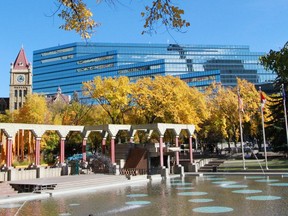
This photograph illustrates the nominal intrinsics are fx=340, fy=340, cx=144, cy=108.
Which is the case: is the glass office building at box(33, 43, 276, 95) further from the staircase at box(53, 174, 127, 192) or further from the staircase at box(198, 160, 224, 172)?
the staircase at box(53, 174, 127, 192)

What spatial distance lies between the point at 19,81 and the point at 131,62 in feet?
185

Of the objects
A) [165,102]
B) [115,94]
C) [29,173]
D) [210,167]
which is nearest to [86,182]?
[29,173]

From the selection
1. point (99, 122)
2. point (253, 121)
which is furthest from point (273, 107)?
point (99, 122)

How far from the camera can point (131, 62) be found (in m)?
148

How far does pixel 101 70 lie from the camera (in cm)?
14588

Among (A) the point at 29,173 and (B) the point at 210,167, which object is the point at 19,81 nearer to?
(B) the point at 210,167

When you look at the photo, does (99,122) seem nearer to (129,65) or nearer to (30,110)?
(30,110)

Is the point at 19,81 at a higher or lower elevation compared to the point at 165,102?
higher

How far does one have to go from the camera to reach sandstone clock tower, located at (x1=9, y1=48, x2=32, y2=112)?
100812mm

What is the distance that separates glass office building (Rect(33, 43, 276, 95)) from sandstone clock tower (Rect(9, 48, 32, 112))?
38908 millimetres

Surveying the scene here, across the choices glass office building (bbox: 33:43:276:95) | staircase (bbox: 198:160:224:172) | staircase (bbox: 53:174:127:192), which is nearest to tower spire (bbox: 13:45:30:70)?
glass office building (bbox: 33:43:276:95)

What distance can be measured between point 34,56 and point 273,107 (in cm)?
14005

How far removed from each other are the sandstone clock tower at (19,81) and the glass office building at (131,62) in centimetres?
3891

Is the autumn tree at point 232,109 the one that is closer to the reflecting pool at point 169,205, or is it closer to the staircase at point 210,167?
the staircase at point 210,167
